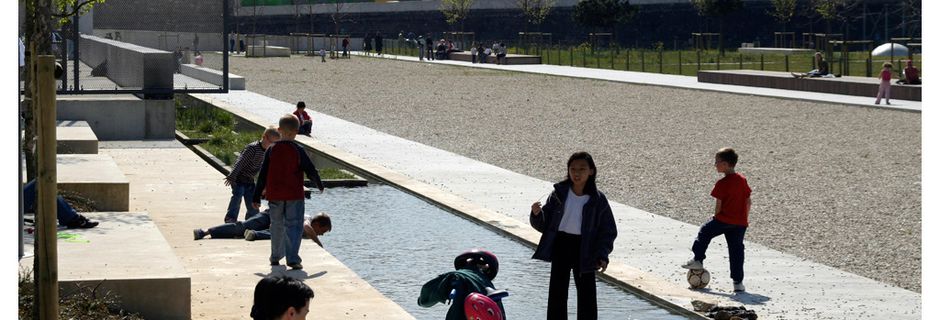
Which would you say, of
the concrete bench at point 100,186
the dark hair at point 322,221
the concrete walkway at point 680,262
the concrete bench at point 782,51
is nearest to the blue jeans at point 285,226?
the dark hair at point 322,221

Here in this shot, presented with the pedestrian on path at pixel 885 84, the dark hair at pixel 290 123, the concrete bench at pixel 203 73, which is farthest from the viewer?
the pedestrian on path at pixel 885 84

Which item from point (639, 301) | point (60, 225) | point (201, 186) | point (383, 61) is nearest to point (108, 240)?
point (60, 225)

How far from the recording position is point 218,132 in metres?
25.0

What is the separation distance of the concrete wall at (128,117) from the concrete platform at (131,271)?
13723mm

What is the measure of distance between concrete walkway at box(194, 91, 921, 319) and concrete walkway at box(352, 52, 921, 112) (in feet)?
56.0

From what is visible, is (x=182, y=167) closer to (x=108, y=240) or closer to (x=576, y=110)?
(x=108, y=240)

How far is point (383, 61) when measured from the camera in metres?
70.1

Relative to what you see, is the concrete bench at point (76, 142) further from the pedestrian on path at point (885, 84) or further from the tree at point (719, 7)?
the tree at point (719, 7)

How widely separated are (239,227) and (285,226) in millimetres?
1679

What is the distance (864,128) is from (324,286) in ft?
63.3

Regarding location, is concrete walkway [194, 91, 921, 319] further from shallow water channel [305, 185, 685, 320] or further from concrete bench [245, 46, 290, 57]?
concrete bench [245, 46, 290, 57]

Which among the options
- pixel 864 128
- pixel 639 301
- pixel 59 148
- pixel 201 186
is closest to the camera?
pixel 639 301

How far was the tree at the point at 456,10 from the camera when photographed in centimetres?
9756

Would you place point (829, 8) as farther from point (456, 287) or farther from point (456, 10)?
point (456, 287)
